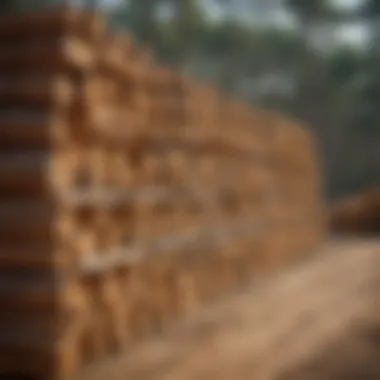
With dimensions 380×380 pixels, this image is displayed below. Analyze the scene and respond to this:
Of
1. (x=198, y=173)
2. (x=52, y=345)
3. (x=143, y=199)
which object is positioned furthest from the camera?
(x=198, y=173)

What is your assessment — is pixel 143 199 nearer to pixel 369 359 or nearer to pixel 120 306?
pixel 120 306

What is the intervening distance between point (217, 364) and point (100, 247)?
0.27 metres

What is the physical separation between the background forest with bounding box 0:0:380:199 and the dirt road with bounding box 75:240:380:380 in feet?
0.89

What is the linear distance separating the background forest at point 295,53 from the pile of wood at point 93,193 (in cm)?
10

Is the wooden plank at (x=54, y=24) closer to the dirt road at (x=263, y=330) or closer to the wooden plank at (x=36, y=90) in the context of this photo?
the wooden plank at (x=36, y=90)

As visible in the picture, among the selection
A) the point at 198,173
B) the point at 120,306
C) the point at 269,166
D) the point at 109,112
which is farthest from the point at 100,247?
the point at 269,166

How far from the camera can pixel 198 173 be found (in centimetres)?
208

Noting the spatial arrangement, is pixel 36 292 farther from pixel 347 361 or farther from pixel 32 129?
pixel 347 361

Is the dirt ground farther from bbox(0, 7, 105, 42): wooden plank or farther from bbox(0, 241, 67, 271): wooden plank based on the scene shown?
bbox(0, 7, 105, 42): wooden plank

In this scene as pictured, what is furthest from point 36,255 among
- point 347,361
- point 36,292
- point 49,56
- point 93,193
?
point 347,361

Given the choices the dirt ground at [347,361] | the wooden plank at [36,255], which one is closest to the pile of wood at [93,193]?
the wooden plank at [36,255]

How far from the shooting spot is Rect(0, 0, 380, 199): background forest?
4.06 feet

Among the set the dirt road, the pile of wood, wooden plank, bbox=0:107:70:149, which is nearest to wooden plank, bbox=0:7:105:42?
the pile of wood

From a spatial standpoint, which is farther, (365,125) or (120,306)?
Answer: (120,306)
